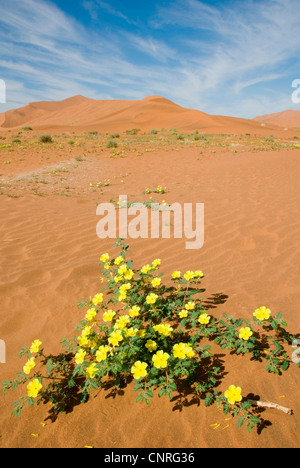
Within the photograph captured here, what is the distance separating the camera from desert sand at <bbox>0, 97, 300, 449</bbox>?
5.11 feet

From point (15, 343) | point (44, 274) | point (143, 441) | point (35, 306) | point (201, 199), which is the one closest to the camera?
point (143, 441)

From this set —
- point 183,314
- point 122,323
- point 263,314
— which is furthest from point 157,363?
point 263,314

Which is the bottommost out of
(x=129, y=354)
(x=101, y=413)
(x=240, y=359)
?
(x=101, y=413)

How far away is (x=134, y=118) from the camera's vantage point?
119 feet

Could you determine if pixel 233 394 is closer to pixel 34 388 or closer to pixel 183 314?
pixel 183 314

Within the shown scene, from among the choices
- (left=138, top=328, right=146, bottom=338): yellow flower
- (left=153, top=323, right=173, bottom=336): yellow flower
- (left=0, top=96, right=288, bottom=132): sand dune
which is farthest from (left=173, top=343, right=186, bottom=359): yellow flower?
(left=0, top=96, right=288, bottom=132): sand dune

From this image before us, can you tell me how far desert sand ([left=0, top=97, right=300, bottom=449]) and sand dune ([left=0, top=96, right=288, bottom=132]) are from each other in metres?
21.5

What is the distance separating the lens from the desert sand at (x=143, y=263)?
1.56 m

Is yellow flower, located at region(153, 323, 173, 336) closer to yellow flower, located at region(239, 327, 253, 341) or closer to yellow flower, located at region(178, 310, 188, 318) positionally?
A: yellow flower, located at region(178, 310, 188, 318)
